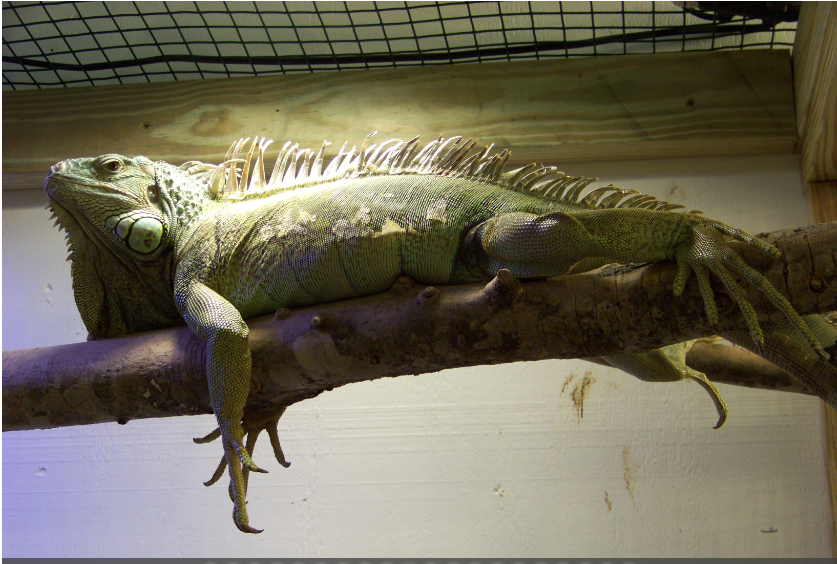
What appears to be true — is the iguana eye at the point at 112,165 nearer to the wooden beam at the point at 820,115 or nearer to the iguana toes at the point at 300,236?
the iguana toes at the point at 300,236

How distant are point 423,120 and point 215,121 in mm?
1184

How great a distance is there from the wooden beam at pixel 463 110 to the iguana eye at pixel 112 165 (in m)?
1.01

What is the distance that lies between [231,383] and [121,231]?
799 millimetres

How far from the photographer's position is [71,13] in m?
3.55

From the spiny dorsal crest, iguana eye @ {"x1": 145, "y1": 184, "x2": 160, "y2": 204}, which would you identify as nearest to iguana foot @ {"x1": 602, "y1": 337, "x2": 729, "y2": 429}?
the spiny dorsal crest

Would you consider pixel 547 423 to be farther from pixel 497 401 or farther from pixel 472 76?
pixel 472 76

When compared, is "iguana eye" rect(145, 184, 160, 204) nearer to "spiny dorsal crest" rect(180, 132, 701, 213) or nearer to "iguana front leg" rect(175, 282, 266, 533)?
"spiny dorsal crest" rect(180, 132, 701, 213)

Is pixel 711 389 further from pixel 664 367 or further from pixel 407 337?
pixel 407 337

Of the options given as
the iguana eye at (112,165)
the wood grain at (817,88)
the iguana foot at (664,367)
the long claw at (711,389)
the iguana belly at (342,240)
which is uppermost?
the iguana eye at (112,165)

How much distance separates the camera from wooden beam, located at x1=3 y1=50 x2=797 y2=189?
328 centimetres

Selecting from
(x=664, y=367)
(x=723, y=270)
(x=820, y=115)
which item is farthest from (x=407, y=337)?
(x=820, y=115)

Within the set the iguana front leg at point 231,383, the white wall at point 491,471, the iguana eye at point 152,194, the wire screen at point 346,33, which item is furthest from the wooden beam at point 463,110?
the iguana front leg at point 231,383

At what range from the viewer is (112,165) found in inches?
98.2

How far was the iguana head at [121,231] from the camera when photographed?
2416mm
